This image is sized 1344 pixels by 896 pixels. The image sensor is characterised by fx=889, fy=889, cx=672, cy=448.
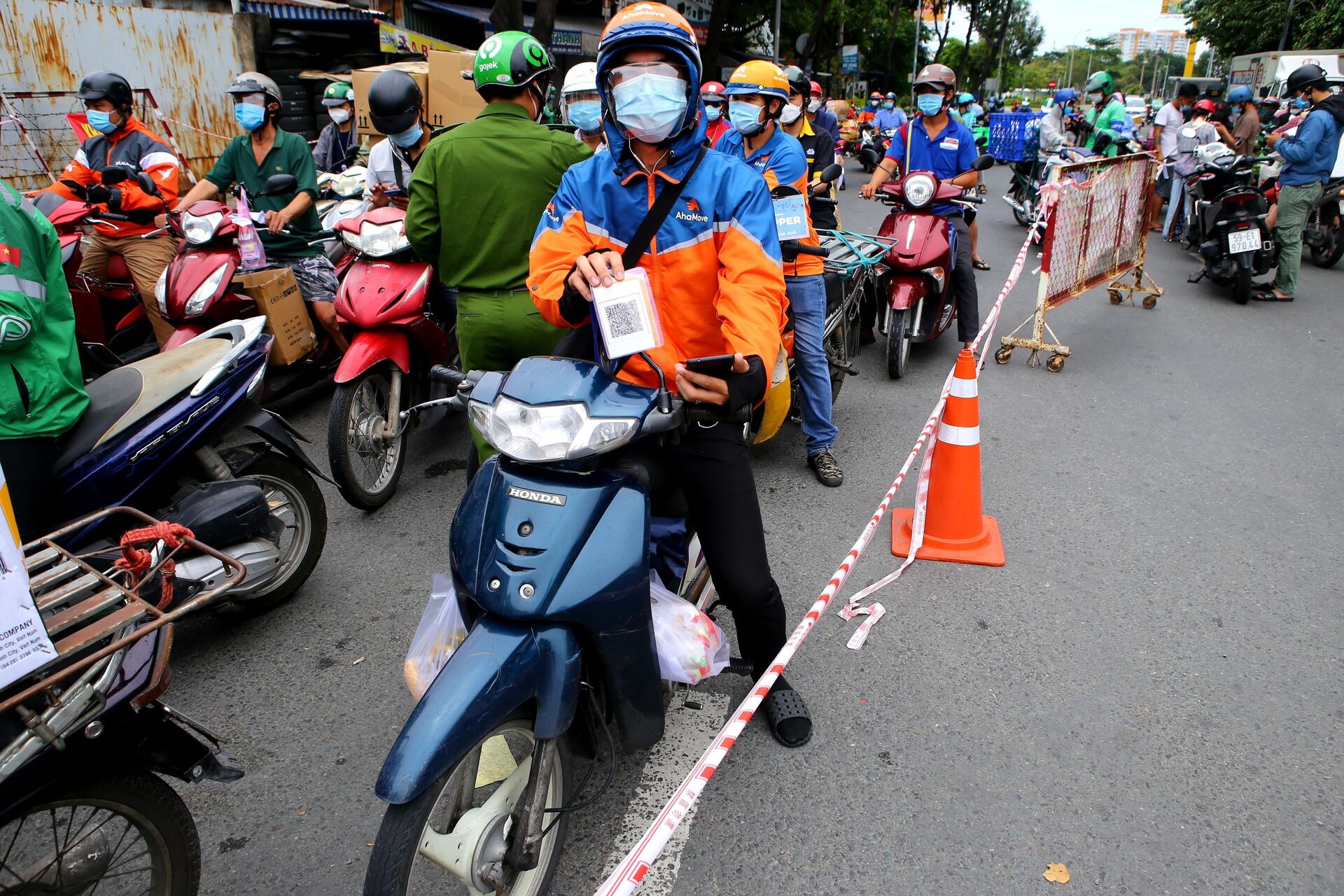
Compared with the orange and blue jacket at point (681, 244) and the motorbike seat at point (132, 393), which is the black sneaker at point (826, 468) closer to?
the orange and blue jacket at point (681, 244)

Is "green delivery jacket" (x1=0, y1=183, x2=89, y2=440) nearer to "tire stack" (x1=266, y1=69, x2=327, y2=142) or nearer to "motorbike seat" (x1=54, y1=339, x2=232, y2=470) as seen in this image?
"motorbike seat" (x1=54, y1=339, x2=232, y2=470)

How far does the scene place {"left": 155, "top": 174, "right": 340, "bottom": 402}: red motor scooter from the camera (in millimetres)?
4445

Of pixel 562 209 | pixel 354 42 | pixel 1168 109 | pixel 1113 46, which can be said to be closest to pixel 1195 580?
pixel 562 209

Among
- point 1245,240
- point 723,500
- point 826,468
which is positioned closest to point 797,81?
point 826,468

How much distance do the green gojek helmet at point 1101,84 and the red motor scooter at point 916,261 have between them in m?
6.79

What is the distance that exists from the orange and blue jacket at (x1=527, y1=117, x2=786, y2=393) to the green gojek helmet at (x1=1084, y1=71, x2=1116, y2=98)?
11395 millimetres

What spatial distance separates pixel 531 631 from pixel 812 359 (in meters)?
3.05

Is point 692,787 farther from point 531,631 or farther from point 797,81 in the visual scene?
point 797,81

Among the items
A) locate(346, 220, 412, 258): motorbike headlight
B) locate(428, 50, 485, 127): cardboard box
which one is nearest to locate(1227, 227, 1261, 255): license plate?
locate(428, 50, 485, 127): cardboard box

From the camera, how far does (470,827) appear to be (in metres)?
1.86

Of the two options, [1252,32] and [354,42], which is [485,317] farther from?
[1252,32]

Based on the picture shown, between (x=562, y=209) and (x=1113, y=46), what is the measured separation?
134 metres

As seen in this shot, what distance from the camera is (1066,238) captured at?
6.25 meters

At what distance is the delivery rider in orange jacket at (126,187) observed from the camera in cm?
506
